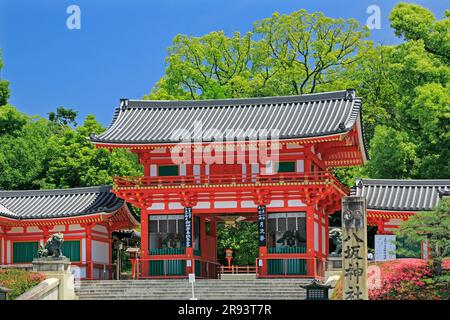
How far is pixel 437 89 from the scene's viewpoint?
53.9 m

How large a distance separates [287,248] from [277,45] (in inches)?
1062

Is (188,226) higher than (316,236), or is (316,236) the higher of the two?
(188,226)

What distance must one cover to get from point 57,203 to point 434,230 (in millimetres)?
20178

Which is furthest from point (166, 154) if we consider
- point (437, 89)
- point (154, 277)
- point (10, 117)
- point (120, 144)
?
point (10, 117)

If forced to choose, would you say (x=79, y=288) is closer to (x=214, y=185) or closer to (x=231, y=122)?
(x=214, y=185)

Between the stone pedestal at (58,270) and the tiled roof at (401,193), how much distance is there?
42.6 feet

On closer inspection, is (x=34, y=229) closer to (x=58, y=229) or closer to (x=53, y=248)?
(x=58, y=229)

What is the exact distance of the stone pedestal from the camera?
134 feet

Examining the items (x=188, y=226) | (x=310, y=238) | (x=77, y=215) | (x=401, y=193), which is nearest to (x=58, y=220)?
(x=77, y=215)

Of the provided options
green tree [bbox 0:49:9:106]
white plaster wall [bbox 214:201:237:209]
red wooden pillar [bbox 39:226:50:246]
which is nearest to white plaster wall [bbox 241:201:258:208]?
white plaster wall [bbox 214:201:237:209]

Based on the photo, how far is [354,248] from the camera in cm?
3120
